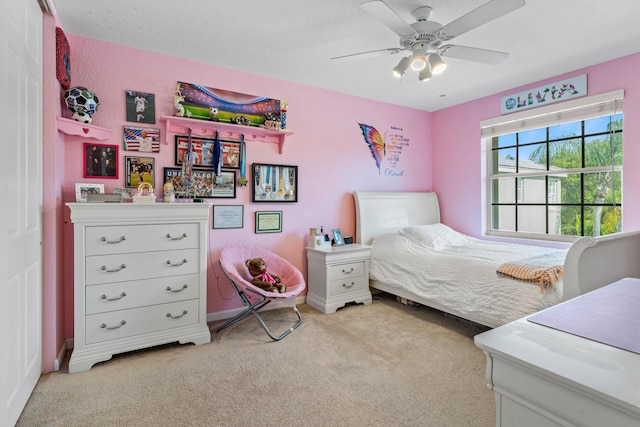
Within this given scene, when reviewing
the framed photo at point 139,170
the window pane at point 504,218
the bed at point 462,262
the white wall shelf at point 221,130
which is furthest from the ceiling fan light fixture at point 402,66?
the window pane at point 504,218

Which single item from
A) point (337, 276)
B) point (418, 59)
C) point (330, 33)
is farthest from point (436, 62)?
point (337, 276)

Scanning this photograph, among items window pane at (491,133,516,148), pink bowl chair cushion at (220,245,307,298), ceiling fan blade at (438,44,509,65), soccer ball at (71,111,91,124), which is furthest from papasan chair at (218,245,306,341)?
window pane at (491,133,516,148)

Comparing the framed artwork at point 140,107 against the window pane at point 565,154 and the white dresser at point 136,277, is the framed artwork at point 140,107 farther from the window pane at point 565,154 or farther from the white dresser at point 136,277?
the window pane at point 565,154

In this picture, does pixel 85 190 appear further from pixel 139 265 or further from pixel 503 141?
pixel 503 141

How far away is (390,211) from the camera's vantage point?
409 cm

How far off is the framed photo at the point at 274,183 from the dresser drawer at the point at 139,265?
0.98 metres

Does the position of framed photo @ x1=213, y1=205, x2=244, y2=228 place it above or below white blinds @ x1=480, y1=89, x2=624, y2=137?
below

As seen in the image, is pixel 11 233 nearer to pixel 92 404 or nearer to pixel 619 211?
pixel 92 404

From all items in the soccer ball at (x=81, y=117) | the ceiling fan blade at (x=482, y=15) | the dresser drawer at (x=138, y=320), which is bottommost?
the dresser drawer at (x=138, y=320)

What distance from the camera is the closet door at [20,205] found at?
4.68ft

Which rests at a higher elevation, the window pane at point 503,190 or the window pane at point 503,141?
the window pane at point 503,141

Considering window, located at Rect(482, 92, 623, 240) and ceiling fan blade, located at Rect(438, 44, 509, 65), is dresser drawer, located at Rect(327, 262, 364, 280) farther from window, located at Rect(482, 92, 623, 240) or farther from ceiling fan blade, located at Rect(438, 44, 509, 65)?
ceiling fan blade, located at Rect(438, 44, 509, 65)

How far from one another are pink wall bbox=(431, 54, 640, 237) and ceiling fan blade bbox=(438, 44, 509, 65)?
5.11 ft

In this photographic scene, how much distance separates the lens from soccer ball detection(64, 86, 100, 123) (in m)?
2.41
